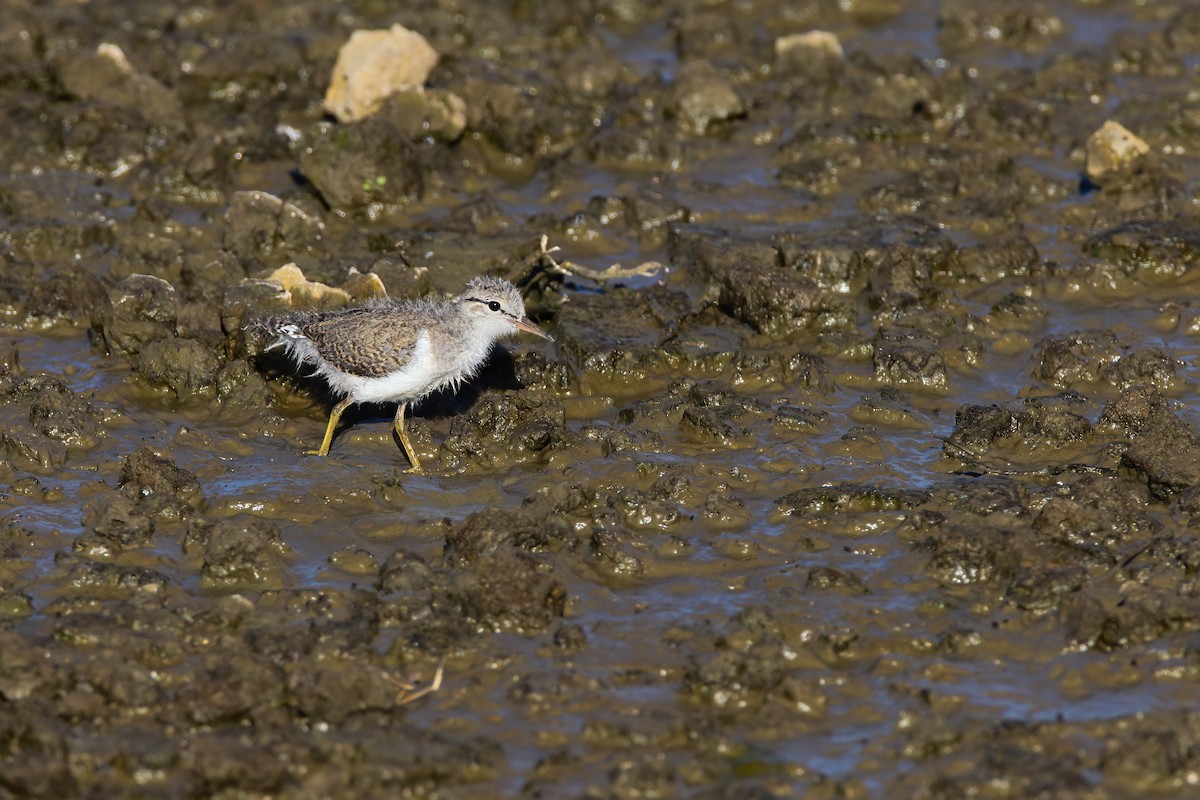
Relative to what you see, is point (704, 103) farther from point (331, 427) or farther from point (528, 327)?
point (331, 427)

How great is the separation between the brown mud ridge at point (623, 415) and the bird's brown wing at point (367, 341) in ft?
2.45

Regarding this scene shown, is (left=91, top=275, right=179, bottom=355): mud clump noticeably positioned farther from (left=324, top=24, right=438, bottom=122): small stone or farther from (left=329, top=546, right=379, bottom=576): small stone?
(left=324, top=24, right=438, bottom=122): small stone

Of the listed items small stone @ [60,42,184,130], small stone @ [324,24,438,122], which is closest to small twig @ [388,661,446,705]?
small stone @ [324,24,438,122]

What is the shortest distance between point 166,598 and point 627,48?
11415 mm

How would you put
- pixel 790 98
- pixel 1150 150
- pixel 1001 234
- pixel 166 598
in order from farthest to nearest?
1. pixel 790 98
2. pixel 1150 150
3. pixel 1001 234
4. pixel 166 598

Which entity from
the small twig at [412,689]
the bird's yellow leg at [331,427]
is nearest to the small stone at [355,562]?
the small twig at [412,689]

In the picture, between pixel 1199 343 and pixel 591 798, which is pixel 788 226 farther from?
pixel 591 798

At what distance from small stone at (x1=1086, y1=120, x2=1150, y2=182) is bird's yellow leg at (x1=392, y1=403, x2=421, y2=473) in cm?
795

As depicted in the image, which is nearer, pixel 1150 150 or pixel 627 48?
pixel 1150 150

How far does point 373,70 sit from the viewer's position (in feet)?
53.3

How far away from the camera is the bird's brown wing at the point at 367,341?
1165 cm

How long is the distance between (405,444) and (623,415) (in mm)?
1843

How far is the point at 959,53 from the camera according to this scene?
1855 cm

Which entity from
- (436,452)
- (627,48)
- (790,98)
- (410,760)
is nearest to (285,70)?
(627,48)
